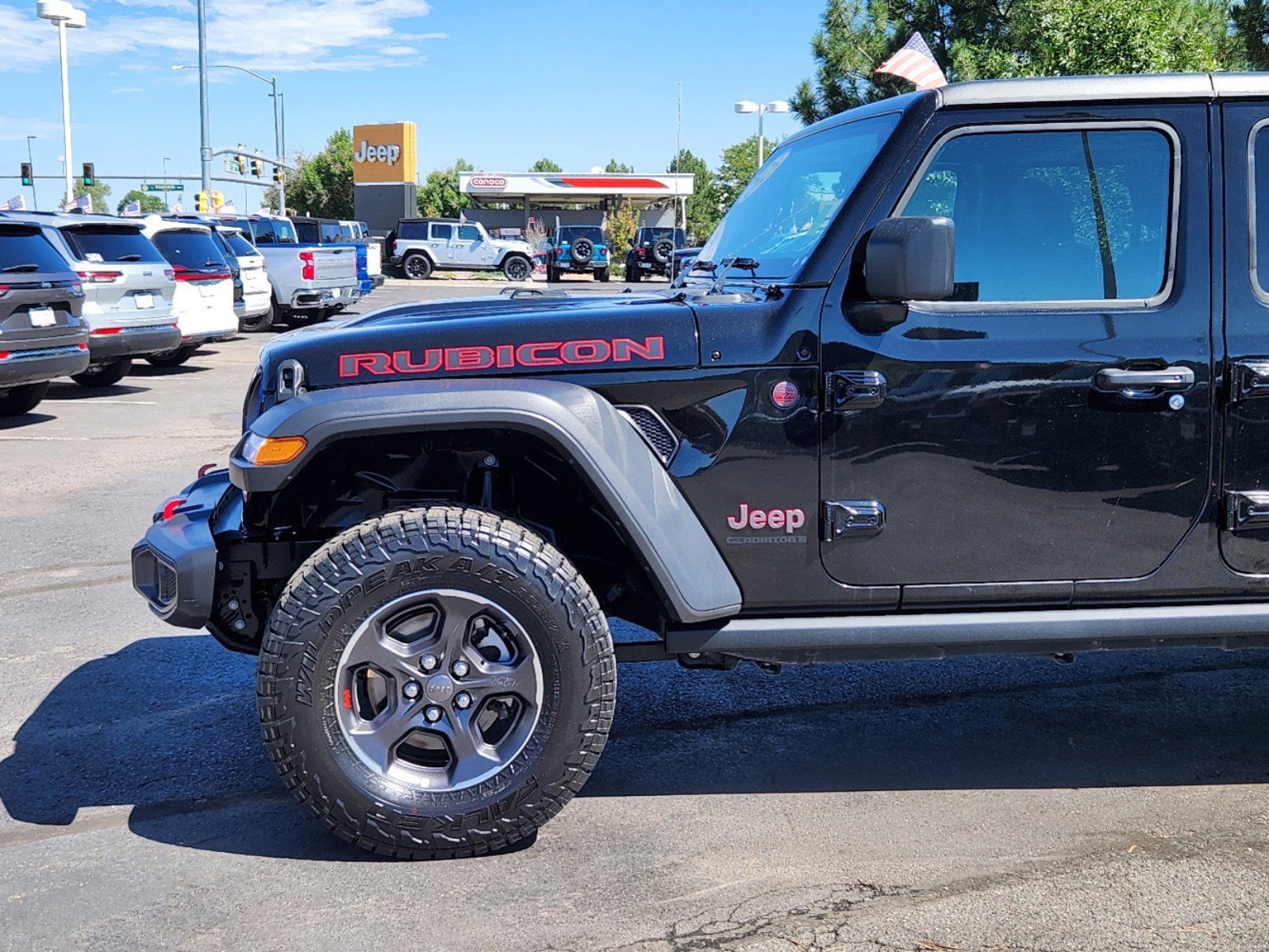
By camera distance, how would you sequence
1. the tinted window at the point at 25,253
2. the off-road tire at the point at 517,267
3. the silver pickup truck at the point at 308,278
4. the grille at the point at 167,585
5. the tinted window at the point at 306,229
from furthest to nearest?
the off-road tire at the point at 517,267
the tinted window at the point at 306,229
the silver pickup truck at the point at 308,278
the tinted window at the point at 25,253
the grille at the point at 167,585

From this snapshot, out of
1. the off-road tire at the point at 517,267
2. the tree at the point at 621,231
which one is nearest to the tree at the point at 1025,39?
the off-road tire at the point at 517,267

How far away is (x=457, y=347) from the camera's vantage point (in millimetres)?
3361

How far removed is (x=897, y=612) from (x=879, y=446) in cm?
47

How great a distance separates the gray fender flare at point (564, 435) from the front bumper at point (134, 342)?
10.4 m

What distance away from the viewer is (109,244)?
44.2 ft

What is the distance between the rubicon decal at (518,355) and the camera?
132 inches

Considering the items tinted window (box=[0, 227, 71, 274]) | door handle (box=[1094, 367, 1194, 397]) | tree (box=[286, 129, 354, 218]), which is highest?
tree (box=[286, 129, 354, 218])

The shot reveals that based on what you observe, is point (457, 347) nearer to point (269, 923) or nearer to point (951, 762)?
point (269, 923)

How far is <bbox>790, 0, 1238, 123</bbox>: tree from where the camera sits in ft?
44.8

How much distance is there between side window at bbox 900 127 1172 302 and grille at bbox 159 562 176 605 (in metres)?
2.23

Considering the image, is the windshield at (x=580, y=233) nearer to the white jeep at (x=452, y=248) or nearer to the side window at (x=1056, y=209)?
the white jeep at (x=452, y=248)

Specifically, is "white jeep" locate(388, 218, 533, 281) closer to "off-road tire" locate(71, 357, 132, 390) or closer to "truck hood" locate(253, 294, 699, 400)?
"off-road tire" locate(71, 357, 132, 390)

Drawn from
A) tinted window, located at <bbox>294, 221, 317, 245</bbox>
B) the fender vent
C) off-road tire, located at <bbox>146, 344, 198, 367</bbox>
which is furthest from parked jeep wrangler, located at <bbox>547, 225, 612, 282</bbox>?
the fender vent

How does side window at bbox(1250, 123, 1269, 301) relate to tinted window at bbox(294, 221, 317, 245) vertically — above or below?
below
